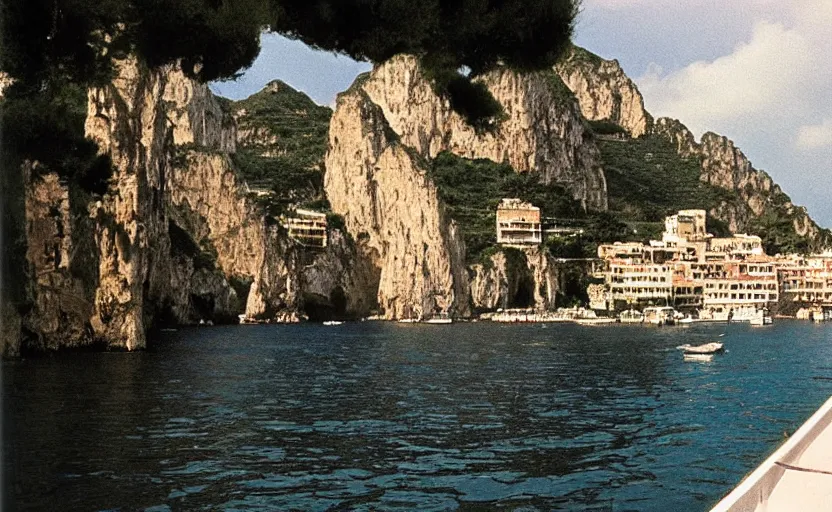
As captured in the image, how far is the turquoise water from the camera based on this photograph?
14.8 metres

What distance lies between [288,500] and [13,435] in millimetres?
9630

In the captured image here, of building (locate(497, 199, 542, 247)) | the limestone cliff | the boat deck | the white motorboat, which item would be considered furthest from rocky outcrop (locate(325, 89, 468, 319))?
the boat deck

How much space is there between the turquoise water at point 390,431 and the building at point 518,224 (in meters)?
93.7

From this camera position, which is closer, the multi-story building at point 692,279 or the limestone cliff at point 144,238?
the limestone cliff at point 144,238

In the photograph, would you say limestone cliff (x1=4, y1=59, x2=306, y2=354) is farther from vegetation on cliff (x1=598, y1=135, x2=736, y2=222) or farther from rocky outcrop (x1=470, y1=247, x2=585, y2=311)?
vegetation on cliff (x1=598, y1=135, x2=736, y2=222)

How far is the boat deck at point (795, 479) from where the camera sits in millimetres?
5469

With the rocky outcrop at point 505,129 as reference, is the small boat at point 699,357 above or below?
below

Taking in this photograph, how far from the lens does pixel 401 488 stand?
49.5ft

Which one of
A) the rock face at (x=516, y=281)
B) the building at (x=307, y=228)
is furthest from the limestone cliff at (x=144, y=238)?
the rock face at (x=516, y=281)

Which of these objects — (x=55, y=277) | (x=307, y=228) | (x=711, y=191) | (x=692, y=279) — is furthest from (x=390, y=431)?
(x=711, y=191)

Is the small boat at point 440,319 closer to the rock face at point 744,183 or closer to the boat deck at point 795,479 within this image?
the rock face at point 744,183

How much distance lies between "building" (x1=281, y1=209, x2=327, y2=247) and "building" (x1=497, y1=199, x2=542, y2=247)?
26.7m

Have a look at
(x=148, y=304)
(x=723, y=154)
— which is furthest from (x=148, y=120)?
(x=723, y=154)

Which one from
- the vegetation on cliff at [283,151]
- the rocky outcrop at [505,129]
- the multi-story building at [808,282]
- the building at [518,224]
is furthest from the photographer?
the rocky outcrop at [505,129]
